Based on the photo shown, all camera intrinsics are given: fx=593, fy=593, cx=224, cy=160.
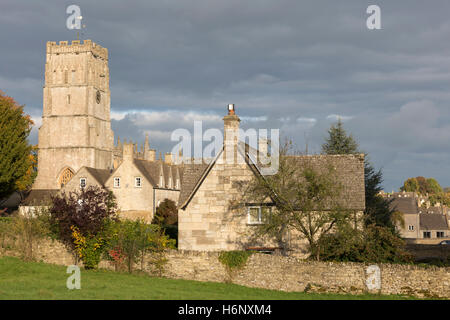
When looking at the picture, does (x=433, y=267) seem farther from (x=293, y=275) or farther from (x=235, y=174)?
(x=235, y=174)

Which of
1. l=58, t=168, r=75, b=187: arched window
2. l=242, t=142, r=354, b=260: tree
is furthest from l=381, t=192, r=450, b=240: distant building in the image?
l=242, t=142, r=354, b=260: tree

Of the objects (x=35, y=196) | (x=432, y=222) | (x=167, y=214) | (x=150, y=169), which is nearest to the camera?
(x=167, y=214)

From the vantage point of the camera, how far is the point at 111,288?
24672mm

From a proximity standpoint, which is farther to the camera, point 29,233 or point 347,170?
point 347,170

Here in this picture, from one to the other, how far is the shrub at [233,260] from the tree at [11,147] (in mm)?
31488

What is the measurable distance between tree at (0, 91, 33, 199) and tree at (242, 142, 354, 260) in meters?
30.6

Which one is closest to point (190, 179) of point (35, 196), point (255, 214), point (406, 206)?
point (255, 214)

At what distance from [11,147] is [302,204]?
34744mm

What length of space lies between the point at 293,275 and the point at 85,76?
271 feet

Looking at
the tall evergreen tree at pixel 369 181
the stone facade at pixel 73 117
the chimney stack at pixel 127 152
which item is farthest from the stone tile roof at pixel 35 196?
the tall evergreen tree at pixel 369 181

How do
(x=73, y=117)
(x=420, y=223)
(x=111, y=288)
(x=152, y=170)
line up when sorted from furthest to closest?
1. (x=420, y=223)
2. (x=73, y=117)
3. (x=152, y=170)
4. (x=111, y=288)

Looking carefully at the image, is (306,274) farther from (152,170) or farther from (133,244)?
(152,170)

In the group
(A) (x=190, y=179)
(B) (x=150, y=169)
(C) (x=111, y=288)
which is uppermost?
(B) (x=150, y=169)

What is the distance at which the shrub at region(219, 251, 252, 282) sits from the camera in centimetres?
2994
